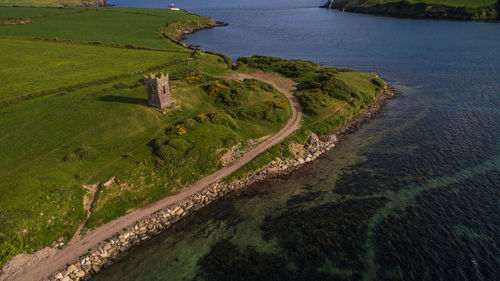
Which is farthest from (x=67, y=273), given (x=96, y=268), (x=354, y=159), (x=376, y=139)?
(x=376, y=139)

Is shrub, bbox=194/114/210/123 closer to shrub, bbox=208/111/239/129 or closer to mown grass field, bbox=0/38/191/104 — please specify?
shrub, bbox=208/111/239/129

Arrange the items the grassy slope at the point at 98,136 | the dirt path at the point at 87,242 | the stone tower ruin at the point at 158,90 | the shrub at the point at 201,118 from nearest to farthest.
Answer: the dirt path at the point at 87,242, the grassy slope at the point at 98,136, the stone tower ruin at the point at 158,90, the shrub at the point at 201,118

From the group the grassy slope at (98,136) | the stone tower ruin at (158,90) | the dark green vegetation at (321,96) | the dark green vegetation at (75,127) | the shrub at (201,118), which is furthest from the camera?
the dark green vegetation at (321,96)

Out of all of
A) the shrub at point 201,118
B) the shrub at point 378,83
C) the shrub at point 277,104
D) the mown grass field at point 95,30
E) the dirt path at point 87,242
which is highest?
the mown grass field at point 95,30

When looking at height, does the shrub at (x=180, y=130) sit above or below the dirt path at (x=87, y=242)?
above

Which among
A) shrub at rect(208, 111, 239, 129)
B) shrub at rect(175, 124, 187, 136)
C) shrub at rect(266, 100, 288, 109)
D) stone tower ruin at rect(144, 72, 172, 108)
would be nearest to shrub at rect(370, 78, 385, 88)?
shrub at rect(266, 100, 288, 109)

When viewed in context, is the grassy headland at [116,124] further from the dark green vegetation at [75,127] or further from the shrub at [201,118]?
the dark green vegetation at [75,127]

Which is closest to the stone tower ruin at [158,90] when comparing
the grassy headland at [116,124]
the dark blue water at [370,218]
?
the grassy headland at [116,124]
